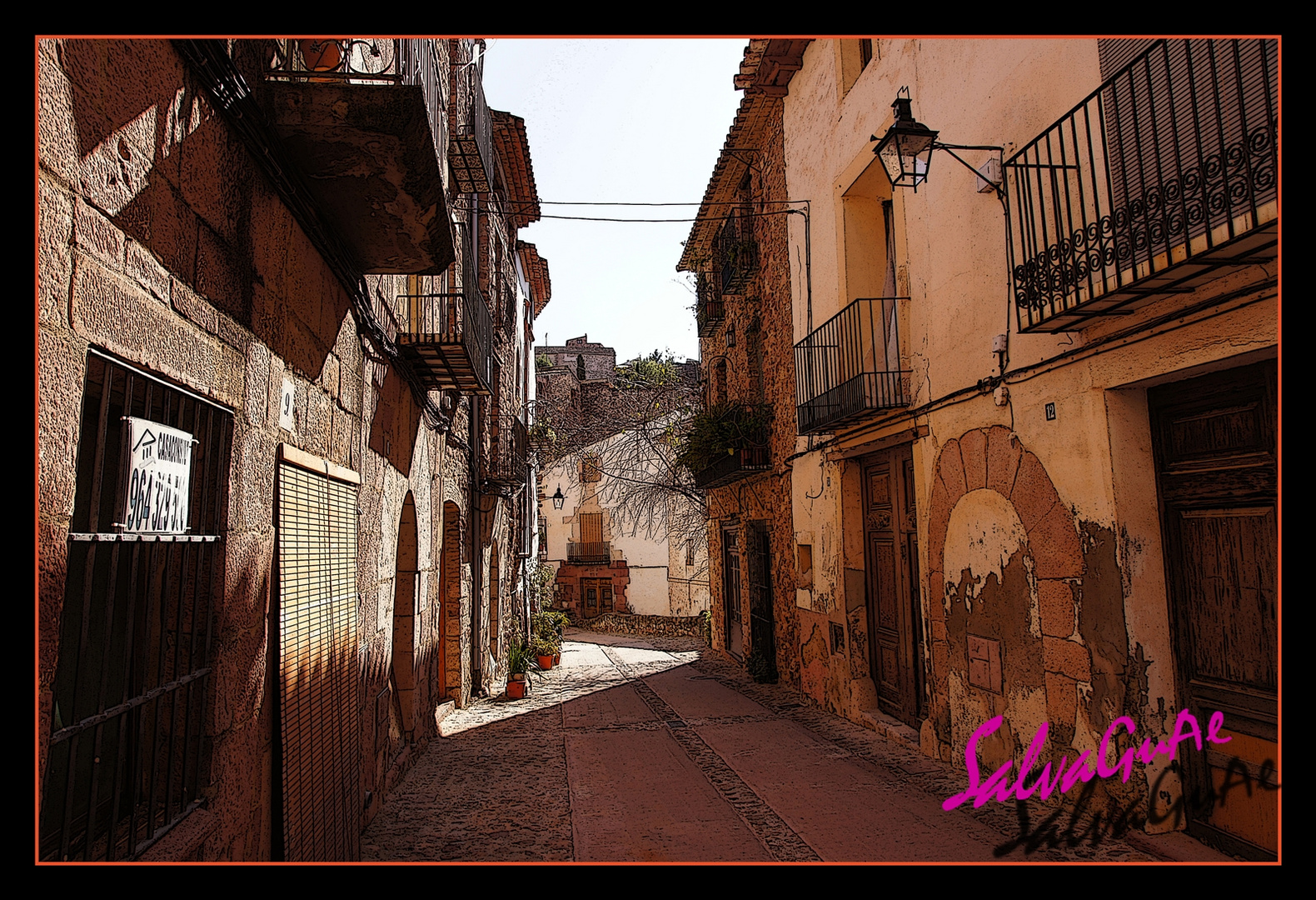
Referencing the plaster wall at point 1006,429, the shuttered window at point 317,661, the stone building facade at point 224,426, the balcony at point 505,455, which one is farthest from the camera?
the balcony at point 505,455

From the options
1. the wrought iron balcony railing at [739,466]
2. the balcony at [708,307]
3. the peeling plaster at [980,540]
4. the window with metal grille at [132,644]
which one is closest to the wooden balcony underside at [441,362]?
the window with metal grille at [132,644]

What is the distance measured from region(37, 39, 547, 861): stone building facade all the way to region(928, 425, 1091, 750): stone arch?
4.14m

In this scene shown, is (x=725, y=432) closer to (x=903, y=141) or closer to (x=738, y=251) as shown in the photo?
(x=738, y=251)

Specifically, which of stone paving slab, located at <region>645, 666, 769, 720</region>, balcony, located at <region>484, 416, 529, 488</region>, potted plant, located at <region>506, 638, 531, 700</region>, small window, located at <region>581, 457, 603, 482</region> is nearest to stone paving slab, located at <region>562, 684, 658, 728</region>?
stone paving slab, located at <region>645, 666, 769, 720</region>

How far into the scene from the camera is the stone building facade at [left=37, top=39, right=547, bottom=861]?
211 centimetres

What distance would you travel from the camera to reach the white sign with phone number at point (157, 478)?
2420 millimetres

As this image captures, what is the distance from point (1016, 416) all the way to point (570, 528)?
2502 centimetres

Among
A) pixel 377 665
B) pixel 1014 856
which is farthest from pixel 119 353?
pixel 1014 856

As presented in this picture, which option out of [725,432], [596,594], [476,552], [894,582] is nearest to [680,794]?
Answer: [894,582]

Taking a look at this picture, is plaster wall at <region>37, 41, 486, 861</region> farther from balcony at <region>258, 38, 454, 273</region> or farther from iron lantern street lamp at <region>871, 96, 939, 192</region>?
iron lantern street lamp at <region>871, 96, 939, 192</region>

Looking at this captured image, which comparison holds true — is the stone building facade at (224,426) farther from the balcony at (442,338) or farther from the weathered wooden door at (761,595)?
the weathered wooden door at (761,595)

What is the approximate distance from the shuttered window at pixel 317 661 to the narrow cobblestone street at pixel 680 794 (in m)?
0.73

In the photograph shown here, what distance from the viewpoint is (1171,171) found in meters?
4.02

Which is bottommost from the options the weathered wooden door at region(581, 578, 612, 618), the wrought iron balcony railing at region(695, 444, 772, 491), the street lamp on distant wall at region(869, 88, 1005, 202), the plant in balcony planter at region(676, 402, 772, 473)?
the weathered wooden door at region(581, 578, 612, 618)
